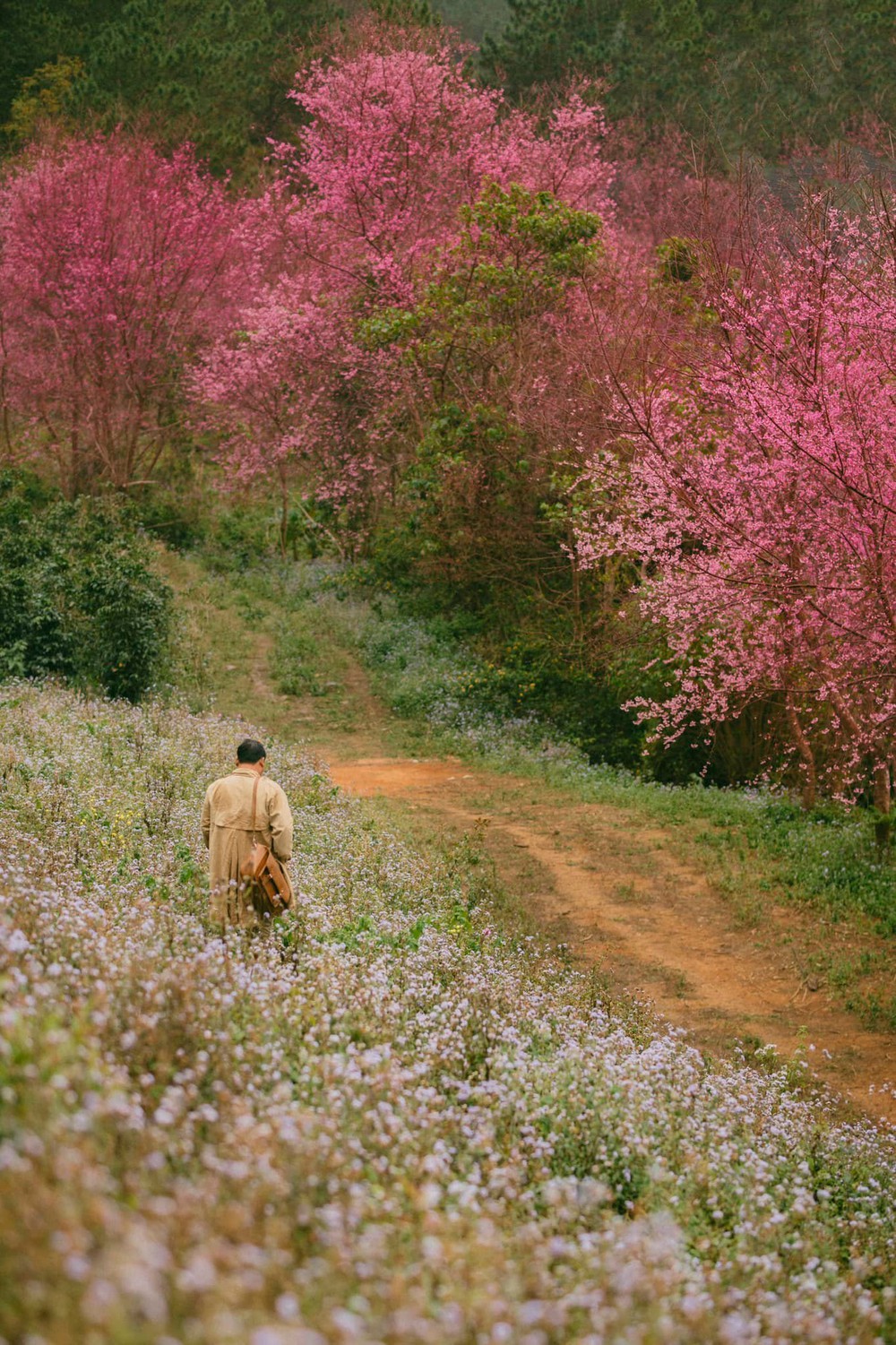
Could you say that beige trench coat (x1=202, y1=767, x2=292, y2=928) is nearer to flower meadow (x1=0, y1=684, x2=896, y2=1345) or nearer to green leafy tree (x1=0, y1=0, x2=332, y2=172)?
flower meadow (x1=0, y1=684, x2=896, y2=1345)

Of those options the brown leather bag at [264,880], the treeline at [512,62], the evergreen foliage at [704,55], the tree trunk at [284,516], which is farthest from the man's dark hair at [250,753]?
the evergreen foliage at [704,55]

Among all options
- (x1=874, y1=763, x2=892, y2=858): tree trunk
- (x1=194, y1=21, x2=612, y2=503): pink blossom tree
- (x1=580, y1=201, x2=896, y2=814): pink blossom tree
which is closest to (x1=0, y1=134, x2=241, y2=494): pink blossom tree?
(x1=194, y1=21, x2=612, y2=503): pink blossom tree

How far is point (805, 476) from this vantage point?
9.16 m

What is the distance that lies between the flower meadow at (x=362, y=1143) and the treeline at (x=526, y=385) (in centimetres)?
354

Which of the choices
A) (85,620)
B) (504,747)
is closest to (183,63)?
(85,620)

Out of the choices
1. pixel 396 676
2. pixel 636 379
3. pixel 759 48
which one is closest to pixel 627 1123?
pixel 636 379

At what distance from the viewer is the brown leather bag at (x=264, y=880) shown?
6.70 metres

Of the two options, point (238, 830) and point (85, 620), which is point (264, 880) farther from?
point (85, 620)

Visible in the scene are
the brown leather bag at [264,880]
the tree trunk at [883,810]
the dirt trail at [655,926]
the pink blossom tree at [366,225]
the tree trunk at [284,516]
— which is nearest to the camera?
the brown leather bag at [264,880]

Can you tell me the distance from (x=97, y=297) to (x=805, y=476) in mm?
19161

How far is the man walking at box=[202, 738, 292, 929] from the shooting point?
22.1ft

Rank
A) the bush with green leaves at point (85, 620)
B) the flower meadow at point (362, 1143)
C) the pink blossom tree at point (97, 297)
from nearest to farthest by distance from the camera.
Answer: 1. the flower meadow at point (362, 1143)
2. the bush with green leaves at point (85, 620)
3. the pink blossom tree at point (97, 297)

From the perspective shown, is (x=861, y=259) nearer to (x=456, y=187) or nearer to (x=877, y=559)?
(x=877, y=559)

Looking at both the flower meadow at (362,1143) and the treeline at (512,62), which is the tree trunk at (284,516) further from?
the flower meadow at (362,1143)
